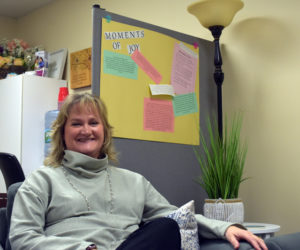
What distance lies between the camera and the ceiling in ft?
13.0

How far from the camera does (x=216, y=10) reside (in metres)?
2.39

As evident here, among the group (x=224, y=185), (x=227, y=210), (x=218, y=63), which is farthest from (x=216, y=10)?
(x=227, y=210)

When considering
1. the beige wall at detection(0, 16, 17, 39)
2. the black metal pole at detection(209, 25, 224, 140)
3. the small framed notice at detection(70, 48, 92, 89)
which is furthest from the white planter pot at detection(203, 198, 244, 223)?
the beige wall at detection(0, 16, 17, 39)

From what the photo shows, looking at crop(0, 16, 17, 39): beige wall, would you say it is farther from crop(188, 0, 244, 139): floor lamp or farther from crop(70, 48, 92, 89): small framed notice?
crop(188, 0, 244, 139): floor lamp

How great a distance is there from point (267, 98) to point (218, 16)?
0.50 m

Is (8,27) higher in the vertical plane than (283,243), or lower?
higher

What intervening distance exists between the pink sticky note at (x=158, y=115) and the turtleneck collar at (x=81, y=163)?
2.14 feet

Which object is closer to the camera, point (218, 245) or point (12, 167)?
point (218, 245)

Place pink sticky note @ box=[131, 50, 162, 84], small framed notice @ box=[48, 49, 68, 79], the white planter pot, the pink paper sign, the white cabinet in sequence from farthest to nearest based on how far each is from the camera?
small framed notice @ box=[48, 49, 68, 79]
the white cabinet
the pink paper sign
pink sticky note @ box=[131, 50, 162, 84]
the white planter pot

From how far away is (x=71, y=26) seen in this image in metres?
3.76

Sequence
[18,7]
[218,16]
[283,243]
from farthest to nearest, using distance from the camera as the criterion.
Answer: [18,7]
[218,16]
[283,243]

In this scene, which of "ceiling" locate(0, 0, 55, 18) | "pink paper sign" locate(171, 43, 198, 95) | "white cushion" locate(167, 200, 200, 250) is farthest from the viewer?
"ceiling" locate(0, 0, 55, 18)

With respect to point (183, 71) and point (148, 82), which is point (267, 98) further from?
point (148, 82)

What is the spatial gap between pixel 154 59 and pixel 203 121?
18.3 inches
